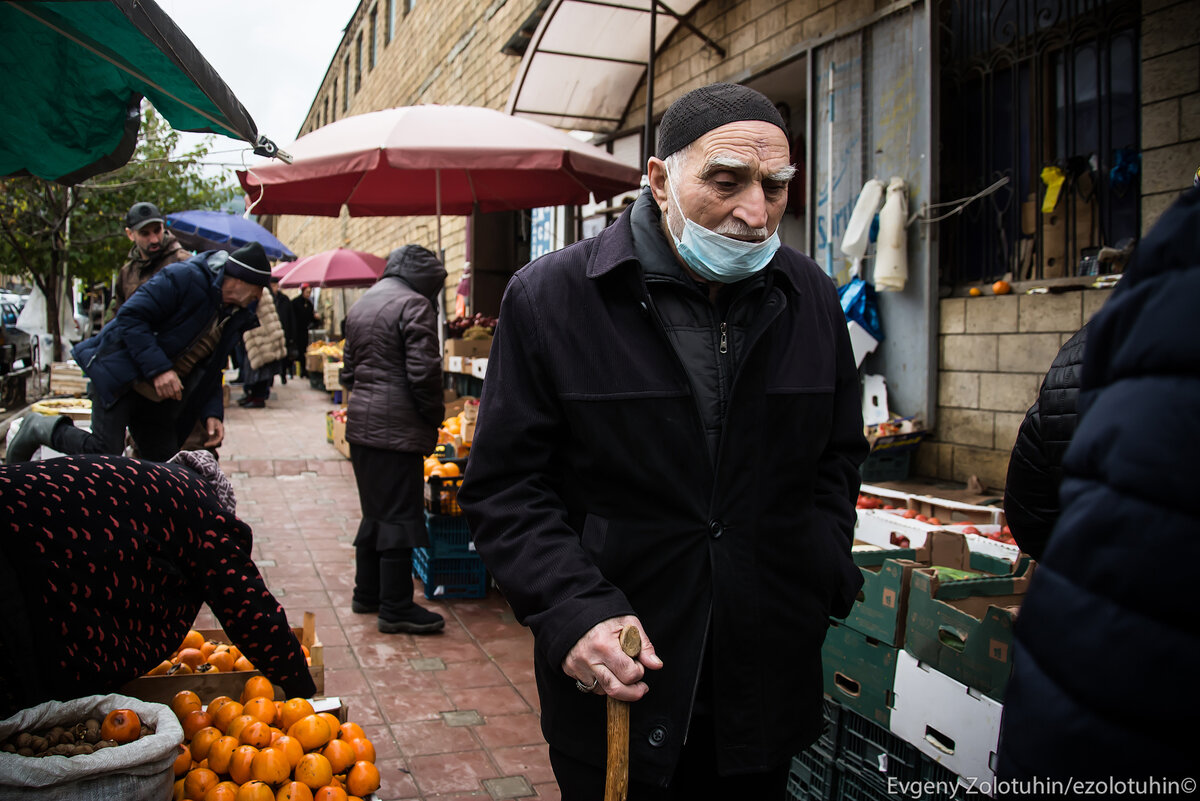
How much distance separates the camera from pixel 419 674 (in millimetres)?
4309

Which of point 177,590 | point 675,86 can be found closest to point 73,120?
point 177,590

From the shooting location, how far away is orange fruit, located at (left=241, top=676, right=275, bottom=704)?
2.65 metres

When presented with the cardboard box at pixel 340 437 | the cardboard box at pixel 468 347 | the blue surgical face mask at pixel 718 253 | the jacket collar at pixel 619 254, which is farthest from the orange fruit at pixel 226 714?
the cardboard box at pixel 340 437

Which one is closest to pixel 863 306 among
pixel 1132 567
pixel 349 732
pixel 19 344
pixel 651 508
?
pixel 349 732

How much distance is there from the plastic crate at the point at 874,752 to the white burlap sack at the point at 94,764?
6.57 ft

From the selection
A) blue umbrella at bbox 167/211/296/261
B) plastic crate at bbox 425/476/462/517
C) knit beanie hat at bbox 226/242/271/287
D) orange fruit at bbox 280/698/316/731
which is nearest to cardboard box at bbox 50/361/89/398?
blue umbrella at bbox 167/211/296/261

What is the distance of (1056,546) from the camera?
86 cm

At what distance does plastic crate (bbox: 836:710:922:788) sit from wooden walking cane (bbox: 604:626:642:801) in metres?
1.42

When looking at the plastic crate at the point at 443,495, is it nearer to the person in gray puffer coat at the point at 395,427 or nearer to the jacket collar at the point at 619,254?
the person in gray puffer coat at the point at 395,427

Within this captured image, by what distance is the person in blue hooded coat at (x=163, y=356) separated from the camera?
15.1ft

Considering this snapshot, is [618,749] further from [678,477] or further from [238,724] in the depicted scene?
[238,724]

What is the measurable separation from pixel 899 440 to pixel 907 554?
2919mm

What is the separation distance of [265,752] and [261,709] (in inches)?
7.5

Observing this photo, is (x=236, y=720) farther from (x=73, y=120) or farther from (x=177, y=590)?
(x=73, y=120)
